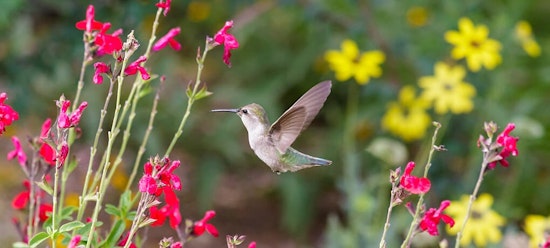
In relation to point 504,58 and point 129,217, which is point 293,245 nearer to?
point 504,58

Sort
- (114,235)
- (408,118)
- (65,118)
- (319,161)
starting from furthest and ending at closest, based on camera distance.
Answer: (408,118) < (319,161) < (114,235) < (65,118)

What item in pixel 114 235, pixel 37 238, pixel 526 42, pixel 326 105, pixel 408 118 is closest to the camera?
pixel 37 238

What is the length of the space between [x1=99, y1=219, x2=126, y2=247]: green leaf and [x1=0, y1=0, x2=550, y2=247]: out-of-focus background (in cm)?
144

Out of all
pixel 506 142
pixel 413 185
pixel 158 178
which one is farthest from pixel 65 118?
pixel 506 142

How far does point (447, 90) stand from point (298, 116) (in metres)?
1.82

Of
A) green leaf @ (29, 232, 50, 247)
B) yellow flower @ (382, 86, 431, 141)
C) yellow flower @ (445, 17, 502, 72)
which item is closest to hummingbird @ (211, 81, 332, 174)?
green leaf @ (29, 232, 50, 247)

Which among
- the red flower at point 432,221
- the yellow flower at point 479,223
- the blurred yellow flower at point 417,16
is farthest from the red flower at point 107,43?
the blurred yellow flower at point 417,16

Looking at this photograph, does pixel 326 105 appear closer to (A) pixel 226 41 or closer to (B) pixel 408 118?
(B) pixel 408 118

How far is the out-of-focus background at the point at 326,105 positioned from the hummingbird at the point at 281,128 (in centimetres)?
125

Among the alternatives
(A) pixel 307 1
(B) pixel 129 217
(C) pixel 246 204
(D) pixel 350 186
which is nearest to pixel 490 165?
(B) pixel 129 217

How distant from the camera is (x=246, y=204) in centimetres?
475

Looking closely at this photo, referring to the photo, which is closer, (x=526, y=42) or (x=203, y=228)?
(x=203, y=228)

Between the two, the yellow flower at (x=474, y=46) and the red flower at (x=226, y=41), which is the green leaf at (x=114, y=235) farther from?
the yellow flower at (x=474, y=46)

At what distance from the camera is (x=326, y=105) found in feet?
15.0
